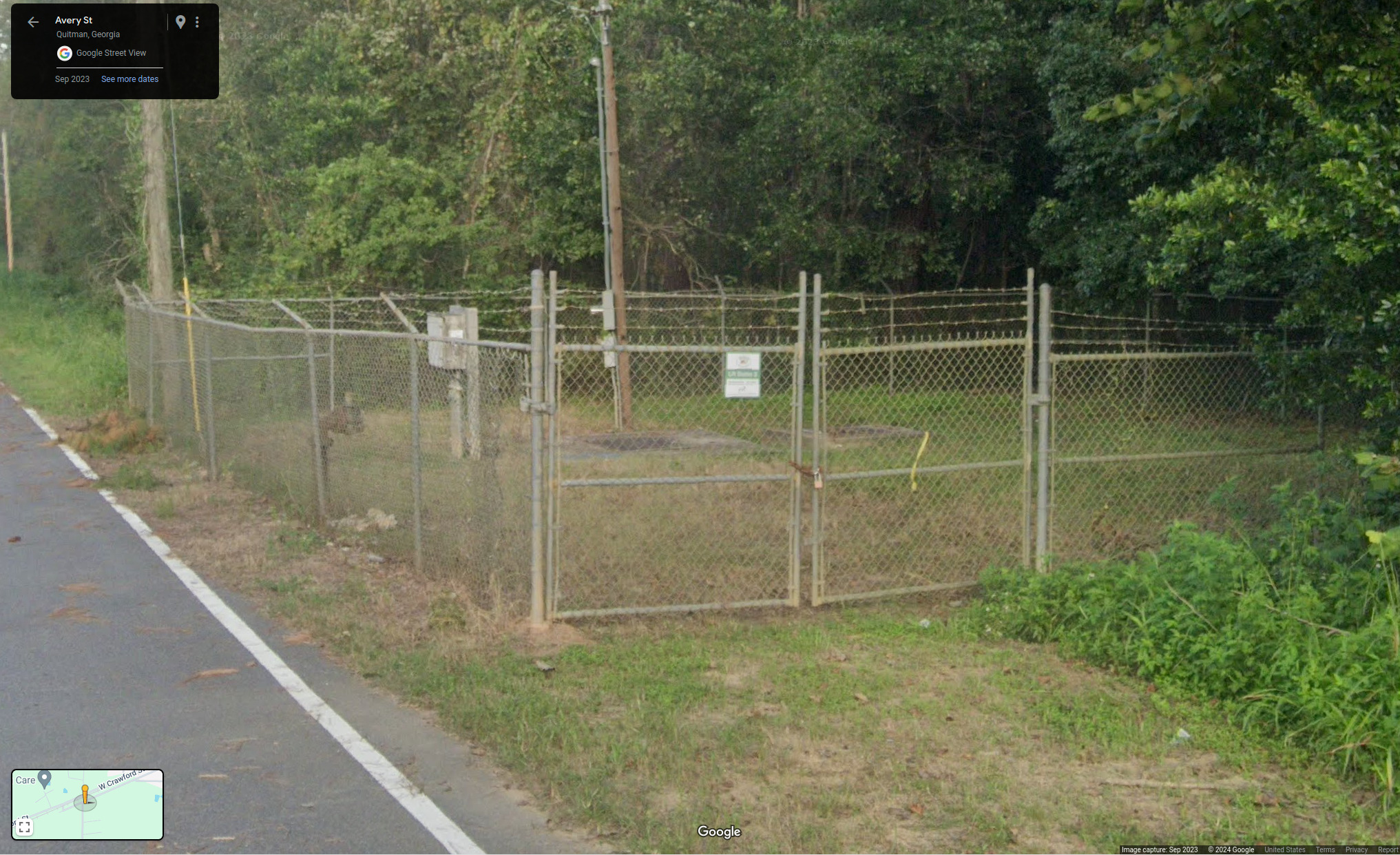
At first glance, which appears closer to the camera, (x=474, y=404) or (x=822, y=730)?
(x=822, y=730)

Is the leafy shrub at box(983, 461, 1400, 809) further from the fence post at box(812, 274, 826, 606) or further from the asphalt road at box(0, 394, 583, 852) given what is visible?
the asphalt road at box(0, 394, 583, 852)

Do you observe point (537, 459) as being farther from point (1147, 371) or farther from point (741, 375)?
point (1147, 371)

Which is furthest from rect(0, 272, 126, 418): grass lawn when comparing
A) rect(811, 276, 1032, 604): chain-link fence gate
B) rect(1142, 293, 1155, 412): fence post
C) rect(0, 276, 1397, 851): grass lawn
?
rect(1142, 293, 1155, 412): fence post

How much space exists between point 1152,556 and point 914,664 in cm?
158

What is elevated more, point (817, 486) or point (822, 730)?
point (817, 486)

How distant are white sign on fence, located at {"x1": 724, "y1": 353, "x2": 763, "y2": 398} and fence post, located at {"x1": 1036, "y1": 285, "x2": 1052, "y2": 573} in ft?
6.39

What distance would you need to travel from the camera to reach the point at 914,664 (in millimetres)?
7266

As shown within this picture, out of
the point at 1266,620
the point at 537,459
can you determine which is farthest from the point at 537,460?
the point at 1266,620

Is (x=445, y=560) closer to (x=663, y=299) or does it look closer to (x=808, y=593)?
(x=808, y=593)

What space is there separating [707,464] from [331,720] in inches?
246

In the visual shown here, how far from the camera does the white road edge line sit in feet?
16.8

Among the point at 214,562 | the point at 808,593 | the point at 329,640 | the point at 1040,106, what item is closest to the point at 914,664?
the point at 808,593

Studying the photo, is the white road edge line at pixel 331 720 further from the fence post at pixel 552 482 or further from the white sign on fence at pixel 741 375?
the white sign on fence at pixel 741 375

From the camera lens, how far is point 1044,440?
873 centimetres
